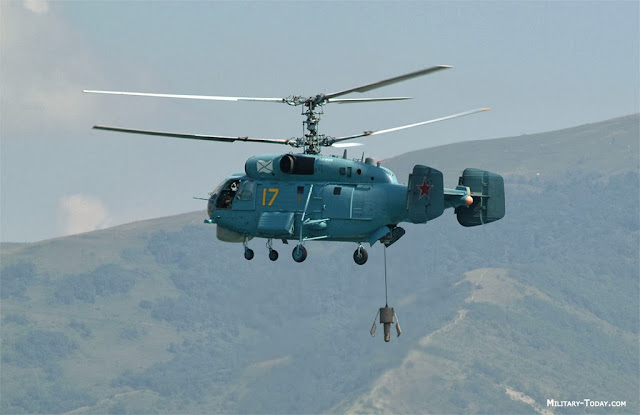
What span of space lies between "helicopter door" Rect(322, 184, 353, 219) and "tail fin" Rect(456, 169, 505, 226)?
247 inches

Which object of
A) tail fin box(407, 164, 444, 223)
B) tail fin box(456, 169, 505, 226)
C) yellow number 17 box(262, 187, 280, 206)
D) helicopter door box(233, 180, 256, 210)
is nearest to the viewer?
tail fin box(407, 164, 444, 223)

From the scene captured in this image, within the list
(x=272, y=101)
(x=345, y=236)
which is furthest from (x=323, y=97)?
(x=345, y=236)

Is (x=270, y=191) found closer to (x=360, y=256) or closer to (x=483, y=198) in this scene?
(x=360, y=256)

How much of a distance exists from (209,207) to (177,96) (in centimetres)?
1084

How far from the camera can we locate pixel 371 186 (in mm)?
58719

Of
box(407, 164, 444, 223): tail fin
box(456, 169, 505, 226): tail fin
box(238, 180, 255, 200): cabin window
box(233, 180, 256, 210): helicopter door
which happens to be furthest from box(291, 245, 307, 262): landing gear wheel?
box(456, 169, 505, 226): tail fin

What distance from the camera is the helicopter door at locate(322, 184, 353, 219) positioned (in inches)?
2302

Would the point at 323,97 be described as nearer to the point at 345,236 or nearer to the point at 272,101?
the point at 272,101

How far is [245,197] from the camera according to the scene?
203 ft

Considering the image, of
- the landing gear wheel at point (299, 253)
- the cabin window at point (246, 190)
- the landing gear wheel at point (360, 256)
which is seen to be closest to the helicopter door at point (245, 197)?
the cabin window at point (246, 190)

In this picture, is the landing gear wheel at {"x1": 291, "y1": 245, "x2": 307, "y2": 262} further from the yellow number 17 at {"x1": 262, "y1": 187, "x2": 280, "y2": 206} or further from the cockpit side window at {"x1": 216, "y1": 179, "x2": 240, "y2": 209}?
the cockpit side window at {"x1": 216, "y1": 179, "x2": 240, "y2": 209}

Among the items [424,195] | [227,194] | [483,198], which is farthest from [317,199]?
[483,198]

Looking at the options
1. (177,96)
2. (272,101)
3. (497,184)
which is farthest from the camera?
(497,184)

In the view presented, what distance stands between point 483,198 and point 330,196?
8045 millimetres
